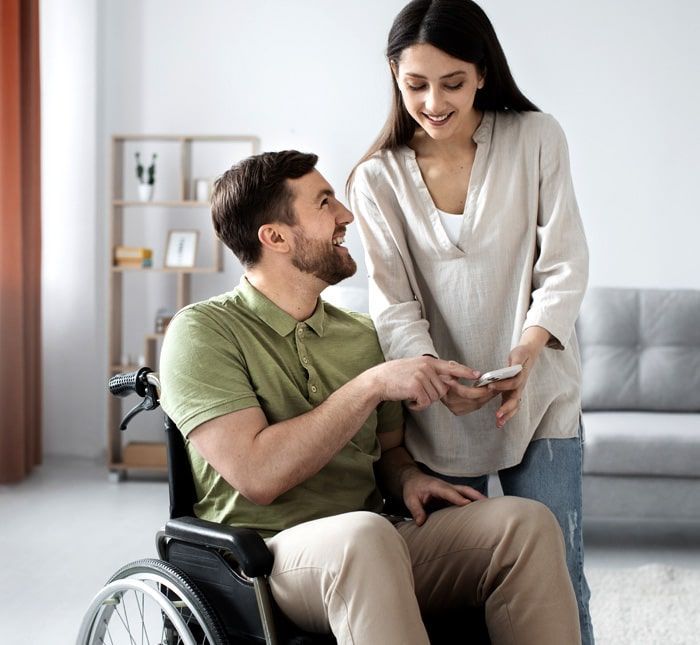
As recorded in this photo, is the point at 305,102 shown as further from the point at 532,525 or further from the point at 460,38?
the point at 532,525

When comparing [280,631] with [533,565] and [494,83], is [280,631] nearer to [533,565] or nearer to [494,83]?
[533,565]

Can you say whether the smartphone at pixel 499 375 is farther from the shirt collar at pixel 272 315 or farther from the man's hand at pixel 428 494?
the shirt collar at pixel 272 315

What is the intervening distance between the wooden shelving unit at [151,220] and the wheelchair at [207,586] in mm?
2920

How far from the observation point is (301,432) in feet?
4.99

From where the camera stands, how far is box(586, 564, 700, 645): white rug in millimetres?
2652

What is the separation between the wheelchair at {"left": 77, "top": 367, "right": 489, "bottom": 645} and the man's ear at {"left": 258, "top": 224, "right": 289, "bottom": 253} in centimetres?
37

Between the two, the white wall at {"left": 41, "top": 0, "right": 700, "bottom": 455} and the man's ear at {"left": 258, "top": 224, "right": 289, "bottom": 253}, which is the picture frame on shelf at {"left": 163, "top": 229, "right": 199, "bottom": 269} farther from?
the man's ear at {"left": 258, "top": 224, "right": 289, "bottom": 253}

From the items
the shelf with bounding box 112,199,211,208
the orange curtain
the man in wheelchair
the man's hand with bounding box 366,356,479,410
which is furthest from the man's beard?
the orange curtain

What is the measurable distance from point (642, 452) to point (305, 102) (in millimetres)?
2392

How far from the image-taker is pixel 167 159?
4.83 metres

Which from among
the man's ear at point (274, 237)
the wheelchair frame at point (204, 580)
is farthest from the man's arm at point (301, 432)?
the man's ear at point (274, 237)

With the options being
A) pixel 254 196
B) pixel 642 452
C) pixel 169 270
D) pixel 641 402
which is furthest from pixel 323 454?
pixel 169 270

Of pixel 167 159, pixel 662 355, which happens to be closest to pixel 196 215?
pixel 167 159

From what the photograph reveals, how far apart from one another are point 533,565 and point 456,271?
1.77 ft
